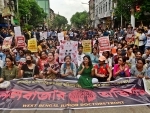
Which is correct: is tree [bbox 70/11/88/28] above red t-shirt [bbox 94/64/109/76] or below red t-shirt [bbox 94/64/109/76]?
above

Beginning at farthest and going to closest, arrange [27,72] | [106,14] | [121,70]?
[106,14] → [121,70] → [27,72]

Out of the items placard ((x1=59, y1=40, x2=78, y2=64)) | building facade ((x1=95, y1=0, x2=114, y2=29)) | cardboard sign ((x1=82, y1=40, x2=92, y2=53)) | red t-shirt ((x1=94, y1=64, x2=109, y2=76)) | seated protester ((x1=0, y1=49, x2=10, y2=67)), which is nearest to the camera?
red t-shirt ((x1=94, y1=64, x2=109, y2=76))

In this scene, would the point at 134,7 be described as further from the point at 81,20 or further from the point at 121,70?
the point at 81,20

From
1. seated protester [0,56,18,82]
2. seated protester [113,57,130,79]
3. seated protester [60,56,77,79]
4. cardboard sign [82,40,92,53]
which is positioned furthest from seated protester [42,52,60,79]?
cardboard sign [82,40,92,53]

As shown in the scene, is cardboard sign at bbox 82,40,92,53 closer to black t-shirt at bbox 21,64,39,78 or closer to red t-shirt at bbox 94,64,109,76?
red t-shirt at bbox 94,64,109,76

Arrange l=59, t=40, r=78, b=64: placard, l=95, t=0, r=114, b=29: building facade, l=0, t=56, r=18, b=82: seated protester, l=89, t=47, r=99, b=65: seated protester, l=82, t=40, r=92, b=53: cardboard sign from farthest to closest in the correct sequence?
1. l=95, t=0, r=114, b=29: building facade
2. l=82, t=40, r=92, b=53: cardboard sign
3. l=89, t=47, r=99, b=65: seated protester
4. l=59, t=40, r=78, b=64: placard
5. l=0, t=56, r=18, b=82: seated protester

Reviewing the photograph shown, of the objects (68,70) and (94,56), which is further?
(94,56)

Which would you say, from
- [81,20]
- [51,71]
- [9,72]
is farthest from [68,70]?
[81,20]

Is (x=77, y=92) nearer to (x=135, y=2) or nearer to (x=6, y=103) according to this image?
(x=6, y=103)

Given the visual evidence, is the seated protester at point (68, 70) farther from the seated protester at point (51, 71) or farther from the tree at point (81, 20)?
the tree at point (81, 20)

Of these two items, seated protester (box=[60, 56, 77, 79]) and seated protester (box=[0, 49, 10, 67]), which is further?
seated protester (box=[0, 49, 10, 67])

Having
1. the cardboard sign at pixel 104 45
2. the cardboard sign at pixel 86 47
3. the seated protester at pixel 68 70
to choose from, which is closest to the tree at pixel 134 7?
the cardboard sign at pixel 104 45

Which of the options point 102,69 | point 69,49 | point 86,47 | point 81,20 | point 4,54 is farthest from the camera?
point 81,20

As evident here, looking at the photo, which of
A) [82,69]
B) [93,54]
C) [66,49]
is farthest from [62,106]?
[93,54]
